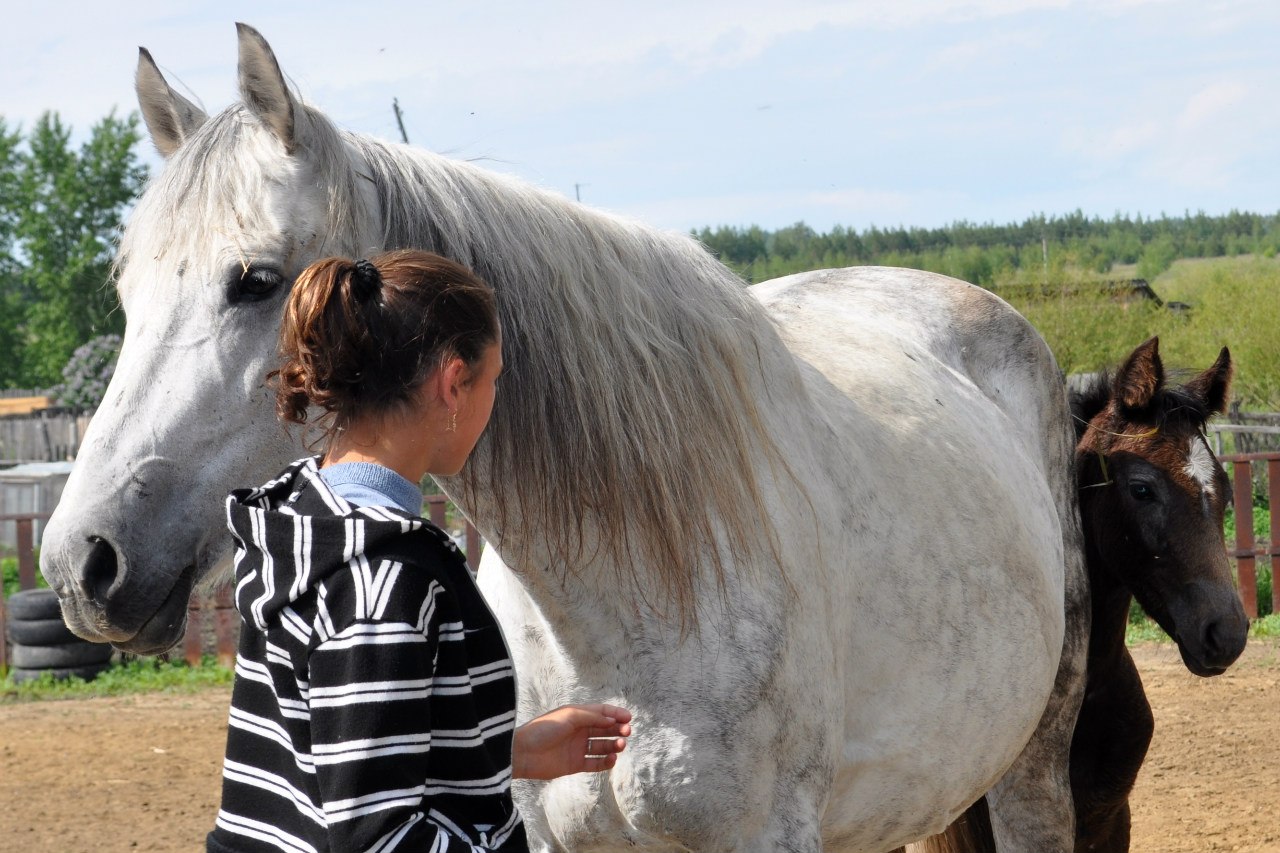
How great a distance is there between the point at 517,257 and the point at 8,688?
7.56 metres

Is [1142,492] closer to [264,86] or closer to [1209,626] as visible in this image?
[1209,626]

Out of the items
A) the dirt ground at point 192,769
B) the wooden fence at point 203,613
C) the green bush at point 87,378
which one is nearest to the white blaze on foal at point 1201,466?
the dirt ground at point 192,769

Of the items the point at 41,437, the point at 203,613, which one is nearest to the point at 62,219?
the point at 41,437

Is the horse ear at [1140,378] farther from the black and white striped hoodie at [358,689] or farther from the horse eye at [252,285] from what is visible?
the black and white striped hoodie at [358,689]

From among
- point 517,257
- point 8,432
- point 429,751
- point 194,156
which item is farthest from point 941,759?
point 8,432

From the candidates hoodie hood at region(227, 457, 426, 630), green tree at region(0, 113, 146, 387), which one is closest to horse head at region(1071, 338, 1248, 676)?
hoodie hood at region(227, 457, 426, 630)

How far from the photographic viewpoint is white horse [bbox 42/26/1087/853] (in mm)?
1654

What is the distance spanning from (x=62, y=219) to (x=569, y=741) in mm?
46207

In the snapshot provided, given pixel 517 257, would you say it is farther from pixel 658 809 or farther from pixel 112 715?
pixel 112 715

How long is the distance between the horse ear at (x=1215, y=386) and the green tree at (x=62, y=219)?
137 ft

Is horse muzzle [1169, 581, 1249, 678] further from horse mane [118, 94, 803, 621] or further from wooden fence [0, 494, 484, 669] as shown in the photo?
wooden fence [0, 494, 484, 669]

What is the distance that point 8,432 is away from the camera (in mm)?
27641

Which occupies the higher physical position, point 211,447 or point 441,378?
point 441,378

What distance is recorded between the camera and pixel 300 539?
3.96 feet
